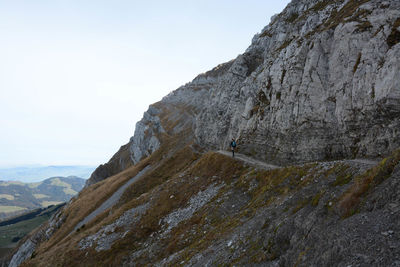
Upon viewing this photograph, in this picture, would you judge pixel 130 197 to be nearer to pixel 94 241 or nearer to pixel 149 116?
pixel 94 241

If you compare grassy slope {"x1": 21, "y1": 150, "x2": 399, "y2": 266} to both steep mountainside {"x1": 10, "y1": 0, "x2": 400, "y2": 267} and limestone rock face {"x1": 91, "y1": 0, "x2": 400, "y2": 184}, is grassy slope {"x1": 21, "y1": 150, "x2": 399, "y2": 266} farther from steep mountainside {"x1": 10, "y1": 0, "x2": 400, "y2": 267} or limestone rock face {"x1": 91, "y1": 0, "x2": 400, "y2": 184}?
limestone rock face {"x1": 91, "y1": 0, "x2": 400, "y2": 184}

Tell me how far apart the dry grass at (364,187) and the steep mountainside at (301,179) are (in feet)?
0.18

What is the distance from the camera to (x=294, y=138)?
117 feet

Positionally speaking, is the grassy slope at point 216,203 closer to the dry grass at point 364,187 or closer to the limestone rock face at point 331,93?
the dry grass at point 364,187

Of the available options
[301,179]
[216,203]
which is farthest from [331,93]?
[216,203]

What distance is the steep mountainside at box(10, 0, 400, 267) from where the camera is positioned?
11.4 metres

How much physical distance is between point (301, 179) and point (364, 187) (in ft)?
30.6

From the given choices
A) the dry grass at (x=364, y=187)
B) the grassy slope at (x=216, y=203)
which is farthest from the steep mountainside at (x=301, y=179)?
the grassy slope at (x=216, y=203)

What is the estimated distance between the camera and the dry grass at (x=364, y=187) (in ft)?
39.1

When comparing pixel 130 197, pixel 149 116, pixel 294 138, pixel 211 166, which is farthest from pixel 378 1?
pixel 149 116

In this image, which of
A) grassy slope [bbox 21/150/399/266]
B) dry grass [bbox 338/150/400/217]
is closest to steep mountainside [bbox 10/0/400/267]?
dry grass [bbox 338/150/400/217]

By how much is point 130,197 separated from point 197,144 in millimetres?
27678

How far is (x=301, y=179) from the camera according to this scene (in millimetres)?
21500

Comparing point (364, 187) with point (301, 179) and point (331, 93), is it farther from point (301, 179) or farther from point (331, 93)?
point (331, 93)
